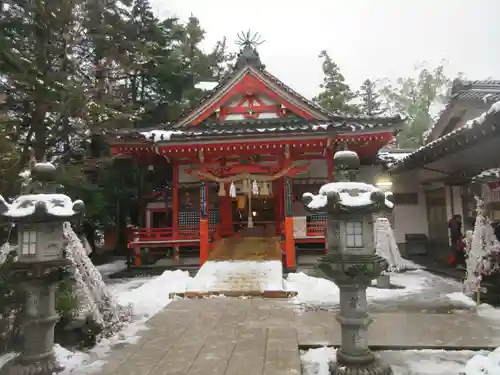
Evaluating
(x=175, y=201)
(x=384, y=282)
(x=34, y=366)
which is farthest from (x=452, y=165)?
(x=34, y=366)

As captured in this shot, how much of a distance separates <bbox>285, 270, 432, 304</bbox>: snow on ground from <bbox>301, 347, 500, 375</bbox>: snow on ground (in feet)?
10.3

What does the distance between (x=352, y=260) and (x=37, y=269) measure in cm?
400

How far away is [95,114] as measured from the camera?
11820 millimetres

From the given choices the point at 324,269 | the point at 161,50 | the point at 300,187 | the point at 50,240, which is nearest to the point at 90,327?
the point at 50,240

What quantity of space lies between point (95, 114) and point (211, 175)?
4237 mm

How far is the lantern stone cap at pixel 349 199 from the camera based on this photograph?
4.60m

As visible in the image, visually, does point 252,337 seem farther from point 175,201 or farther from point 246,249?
Result: point 175,201

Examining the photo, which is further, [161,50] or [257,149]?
[161,50]

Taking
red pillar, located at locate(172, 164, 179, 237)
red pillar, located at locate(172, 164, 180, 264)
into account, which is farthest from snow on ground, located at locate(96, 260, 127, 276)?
red pillar, located at locate(172, 164, 179, 237)

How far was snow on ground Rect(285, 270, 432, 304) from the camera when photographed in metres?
8.77

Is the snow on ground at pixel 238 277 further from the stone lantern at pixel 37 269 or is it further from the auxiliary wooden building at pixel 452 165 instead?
the auxiliary wooden building at pixel 452 165

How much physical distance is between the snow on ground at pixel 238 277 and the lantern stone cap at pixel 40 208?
498 centimetres

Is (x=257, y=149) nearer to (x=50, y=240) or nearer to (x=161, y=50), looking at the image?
(x=50, y=240)

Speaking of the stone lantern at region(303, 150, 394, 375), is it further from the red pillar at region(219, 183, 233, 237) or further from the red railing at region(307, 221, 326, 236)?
the red pillar at region(219, 183, 233, 237)
